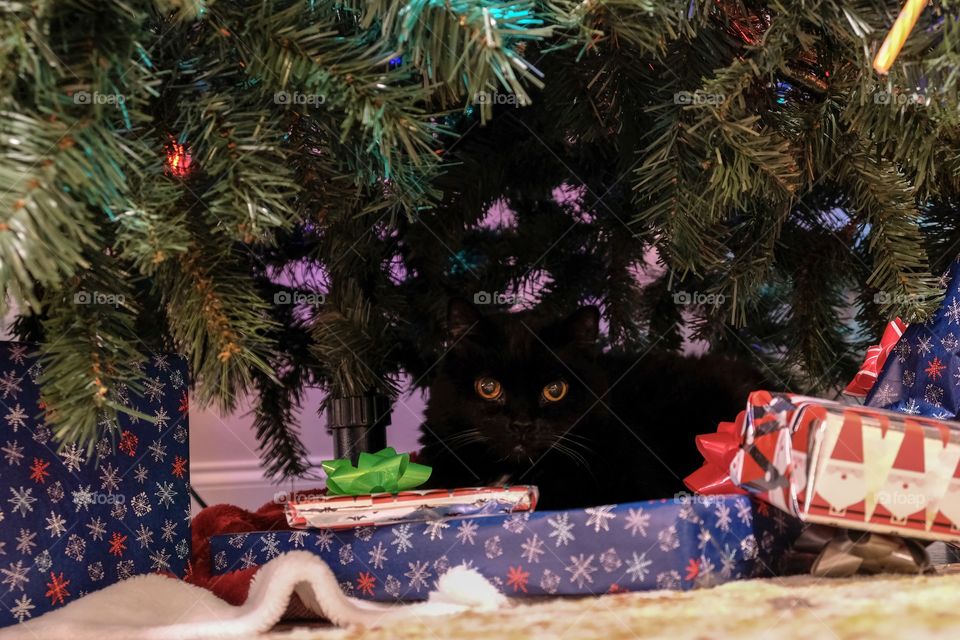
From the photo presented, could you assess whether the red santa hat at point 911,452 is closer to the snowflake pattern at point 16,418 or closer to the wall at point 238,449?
the snowflake pattern at point 16,418

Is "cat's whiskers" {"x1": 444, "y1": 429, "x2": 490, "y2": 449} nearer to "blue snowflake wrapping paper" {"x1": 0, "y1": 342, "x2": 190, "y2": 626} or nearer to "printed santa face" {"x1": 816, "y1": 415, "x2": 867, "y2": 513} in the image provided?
"blue snowflake wrapping paper" {"x1": 0, "y1": 342, "x2": 190, "y2": 626}

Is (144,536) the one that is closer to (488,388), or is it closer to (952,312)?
(488,388)

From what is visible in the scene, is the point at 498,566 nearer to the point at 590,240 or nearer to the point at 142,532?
the point at 142,532

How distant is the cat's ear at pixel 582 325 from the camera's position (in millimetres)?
1204

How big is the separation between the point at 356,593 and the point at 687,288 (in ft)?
2.47

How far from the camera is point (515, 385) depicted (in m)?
1.18

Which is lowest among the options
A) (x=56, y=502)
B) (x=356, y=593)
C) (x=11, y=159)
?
(x=356, y=593)

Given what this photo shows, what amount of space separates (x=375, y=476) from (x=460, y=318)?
0.40 metres

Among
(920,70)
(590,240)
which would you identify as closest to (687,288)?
(590,240)

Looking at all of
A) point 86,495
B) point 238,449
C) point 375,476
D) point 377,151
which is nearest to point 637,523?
point 375,476

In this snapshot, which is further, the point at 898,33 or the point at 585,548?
the point at 585,548

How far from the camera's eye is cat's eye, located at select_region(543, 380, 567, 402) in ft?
3.88

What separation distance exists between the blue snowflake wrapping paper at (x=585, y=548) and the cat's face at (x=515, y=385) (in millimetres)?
380

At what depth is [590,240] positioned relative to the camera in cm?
132
